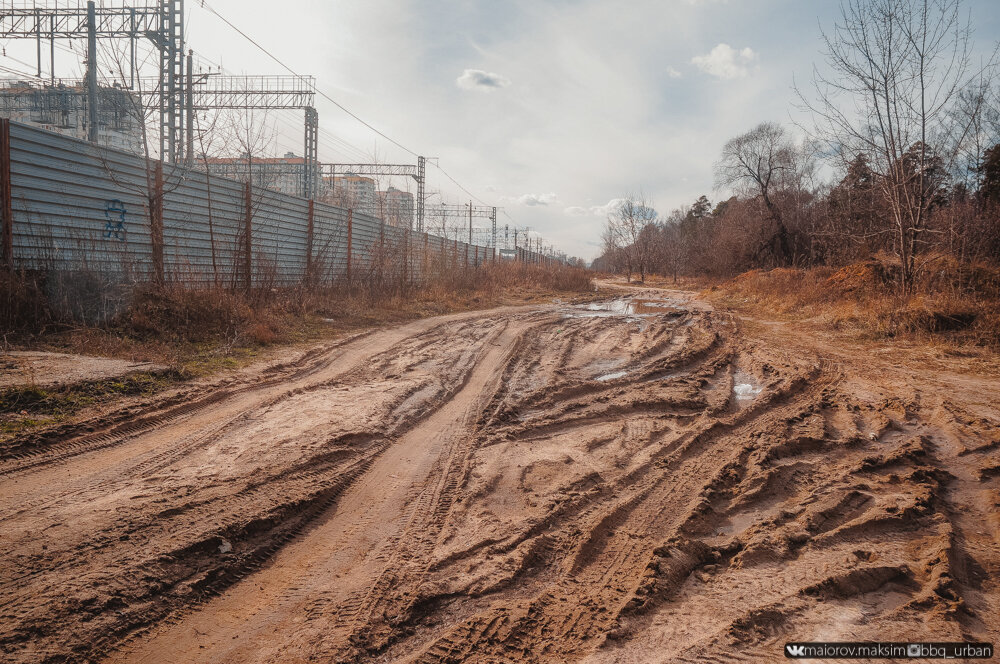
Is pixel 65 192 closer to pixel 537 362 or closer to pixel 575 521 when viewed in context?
pixel 537 362

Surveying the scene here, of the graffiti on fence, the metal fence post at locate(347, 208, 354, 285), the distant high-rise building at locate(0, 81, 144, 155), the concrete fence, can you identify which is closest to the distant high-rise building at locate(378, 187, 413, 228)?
the metal fence post at locate(347, 208, 354, 285)

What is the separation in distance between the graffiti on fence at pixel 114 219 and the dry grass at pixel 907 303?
13118 millimetres

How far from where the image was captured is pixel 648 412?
5086mm

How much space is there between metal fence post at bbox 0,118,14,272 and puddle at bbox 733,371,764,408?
9.13m

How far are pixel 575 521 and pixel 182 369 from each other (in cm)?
488

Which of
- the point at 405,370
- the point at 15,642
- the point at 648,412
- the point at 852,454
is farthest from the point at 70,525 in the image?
the point at 852,454

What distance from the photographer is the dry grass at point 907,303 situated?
871 centimetres

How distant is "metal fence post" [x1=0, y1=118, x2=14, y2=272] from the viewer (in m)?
6.56

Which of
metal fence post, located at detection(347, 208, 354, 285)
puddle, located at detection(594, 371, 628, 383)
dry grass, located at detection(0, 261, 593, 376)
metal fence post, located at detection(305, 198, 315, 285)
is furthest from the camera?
metal fence post, located at detection(347, 208, 354, 285)

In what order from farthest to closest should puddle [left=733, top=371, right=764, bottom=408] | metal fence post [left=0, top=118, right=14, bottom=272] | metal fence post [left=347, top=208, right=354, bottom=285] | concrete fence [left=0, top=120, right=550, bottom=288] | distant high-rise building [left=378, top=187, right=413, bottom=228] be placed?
distant high-rise building [left=378, top=187, right=413, bottom=228] < metal fence post [left=347, top=208, right=354, bottom=285] < concrete fence [left=0, top=120, right=550, bottom=288] < metal fence post [left=0, top=118, right=14, bottom=272] < puddle [left=733, top=371, right=764, bottom=408]

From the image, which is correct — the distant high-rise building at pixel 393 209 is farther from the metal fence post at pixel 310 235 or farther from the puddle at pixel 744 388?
the puddle at pixel 744 388

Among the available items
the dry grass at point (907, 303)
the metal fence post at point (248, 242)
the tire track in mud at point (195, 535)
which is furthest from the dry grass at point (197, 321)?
the dry grass at point (907, 303)

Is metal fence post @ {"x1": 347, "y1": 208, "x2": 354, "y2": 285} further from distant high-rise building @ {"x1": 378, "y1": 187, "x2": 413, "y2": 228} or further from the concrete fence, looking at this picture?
distant high-rise building @ {"x1": 378, "y1": 187, "x2": 413, "y2": 228}

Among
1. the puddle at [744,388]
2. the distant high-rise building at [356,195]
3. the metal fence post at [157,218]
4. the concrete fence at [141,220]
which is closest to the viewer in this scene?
the puddle at [744,388]
